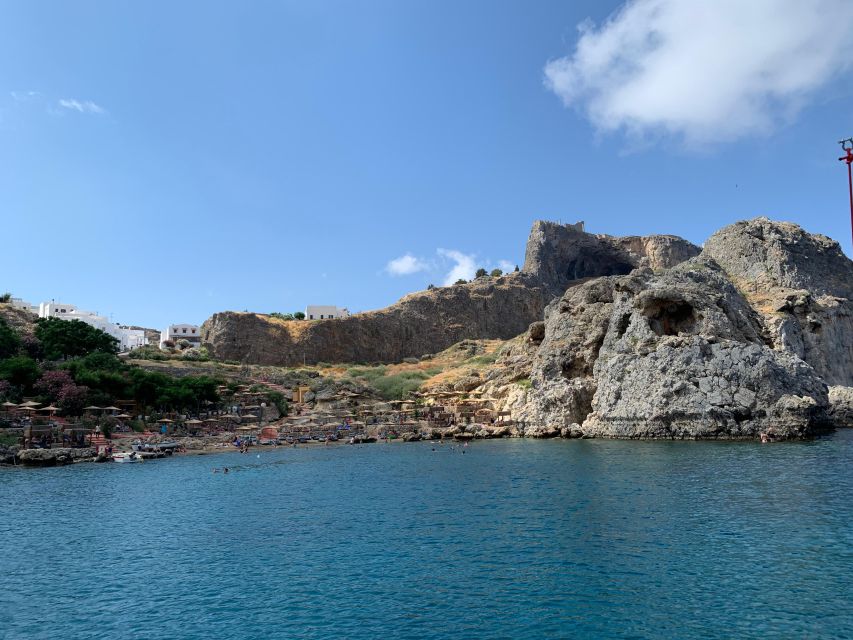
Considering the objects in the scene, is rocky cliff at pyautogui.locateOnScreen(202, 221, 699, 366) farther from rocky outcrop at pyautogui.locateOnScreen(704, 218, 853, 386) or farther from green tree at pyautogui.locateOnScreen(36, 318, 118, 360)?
rocky outcrop at pyautogui.locateOnScreen(704, 218, 853, 386)

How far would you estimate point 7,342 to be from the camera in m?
65.8

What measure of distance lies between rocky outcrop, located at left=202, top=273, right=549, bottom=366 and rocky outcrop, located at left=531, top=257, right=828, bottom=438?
156 ft

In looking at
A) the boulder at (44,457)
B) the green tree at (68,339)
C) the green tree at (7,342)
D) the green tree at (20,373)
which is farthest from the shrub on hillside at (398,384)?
the green tree at (7,342)

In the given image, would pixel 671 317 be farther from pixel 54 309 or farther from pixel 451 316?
pixel 54 309

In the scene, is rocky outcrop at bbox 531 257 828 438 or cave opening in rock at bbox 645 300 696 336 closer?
rocky outcrop at bbox 531 257 828 438

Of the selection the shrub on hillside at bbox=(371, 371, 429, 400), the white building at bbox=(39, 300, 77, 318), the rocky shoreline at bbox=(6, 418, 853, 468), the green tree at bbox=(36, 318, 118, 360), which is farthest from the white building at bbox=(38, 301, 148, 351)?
the rocky shoreline at bbox=(6, 418, 853, 468)

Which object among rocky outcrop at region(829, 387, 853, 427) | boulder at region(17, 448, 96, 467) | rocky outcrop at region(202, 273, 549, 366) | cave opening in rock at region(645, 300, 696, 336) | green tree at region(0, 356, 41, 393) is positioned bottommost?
boulder at region(17, 448, 96, 467)

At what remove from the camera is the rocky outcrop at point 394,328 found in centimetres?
9881

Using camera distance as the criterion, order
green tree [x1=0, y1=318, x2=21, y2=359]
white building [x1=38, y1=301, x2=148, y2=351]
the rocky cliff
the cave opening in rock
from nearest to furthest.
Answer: the cave opening in rock, green tree [x1=0, y1=318, x2=21, y2=359], the rocky cliff, white building [x1=38, y1=301, x2=148, y2=351]

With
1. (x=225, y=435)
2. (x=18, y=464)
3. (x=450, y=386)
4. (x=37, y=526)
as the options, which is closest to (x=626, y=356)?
(x=450, y=386)

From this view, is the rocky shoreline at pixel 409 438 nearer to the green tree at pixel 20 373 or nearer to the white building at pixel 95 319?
the green tree at pixel 20 373

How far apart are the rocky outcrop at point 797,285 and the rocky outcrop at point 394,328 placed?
1539 inches

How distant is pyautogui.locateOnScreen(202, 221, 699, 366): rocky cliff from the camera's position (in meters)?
99.6

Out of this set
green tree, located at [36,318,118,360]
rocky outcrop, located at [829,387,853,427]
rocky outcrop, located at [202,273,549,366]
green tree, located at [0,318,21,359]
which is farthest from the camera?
rocky outcrop, located at [202,273,549,366]
